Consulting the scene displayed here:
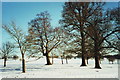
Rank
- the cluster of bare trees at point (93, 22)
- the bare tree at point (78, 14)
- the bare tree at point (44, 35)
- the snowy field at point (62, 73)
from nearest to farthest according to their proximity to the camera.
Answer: the snowy field at point (62, 73), the cluster of bare trees at point (93, 22), the bare tree at point (78, 14), the bare tree at point (44, 35)

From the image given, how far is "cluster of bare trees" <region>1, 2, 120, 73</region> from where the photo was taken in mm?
19422

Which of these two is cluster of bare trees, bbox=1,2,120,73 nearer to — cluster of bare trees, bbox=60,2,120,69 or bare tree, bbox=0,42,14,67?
cluster of bare trees, bbox=60,2,120,69

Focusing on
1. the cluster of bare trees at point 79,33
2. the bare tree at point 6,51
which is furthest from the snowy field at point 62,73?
the bare tree at point 6,51

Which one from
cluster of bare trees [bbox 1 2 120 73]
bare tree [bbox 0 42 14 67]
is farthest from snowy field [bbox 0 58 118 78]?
bare tree [bbox 0 42 14 67]

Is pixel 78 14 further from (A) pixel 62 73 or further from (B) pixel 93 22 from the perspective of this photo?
(A) pixel 62 73

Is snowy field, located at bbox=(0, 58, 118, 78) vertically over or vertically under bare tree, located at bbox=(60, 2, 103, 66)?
under

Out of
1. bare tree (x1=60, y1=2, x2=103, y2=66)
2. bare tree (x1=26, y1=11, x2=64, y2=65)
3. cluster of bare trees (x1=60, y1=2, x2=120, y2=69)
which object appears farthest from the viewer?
bare tree (x1=26, y1=11, x2=64, y2=65)

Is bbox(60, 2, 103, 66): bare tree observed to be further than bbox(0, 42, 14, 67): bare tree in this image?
No

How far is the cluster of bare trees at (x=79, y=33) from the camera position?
19422mm

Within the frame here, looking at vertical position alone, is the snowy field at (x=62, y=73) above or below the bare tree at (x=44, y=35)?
below

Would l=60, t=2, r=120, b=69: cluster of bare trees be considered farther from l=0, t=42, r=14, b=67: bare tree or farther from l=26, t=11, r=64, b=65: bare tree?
l=0, t=42, r=14, b=67: bare tree

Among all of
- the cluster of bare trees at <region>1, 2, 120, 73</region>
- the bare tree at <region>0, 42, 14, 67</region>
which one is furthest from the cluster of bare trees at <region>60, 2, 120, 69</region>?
the bare tree at <region>0, 42, 14, 67</region>

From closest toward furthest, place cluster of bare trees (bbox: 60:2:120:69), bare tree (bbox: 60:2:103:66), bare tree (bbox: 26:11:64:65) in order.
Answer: cluster of bare trees (bbox: 60:2:120:69) → bare tree (bbox: 60:2:103:66) → bare tree (bbox: 26:11:64:65)

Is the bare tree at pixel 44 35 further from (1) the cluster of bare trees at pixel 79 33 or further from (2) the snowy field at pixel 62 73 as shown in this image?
(2) the snowy field at pixel 62 73
